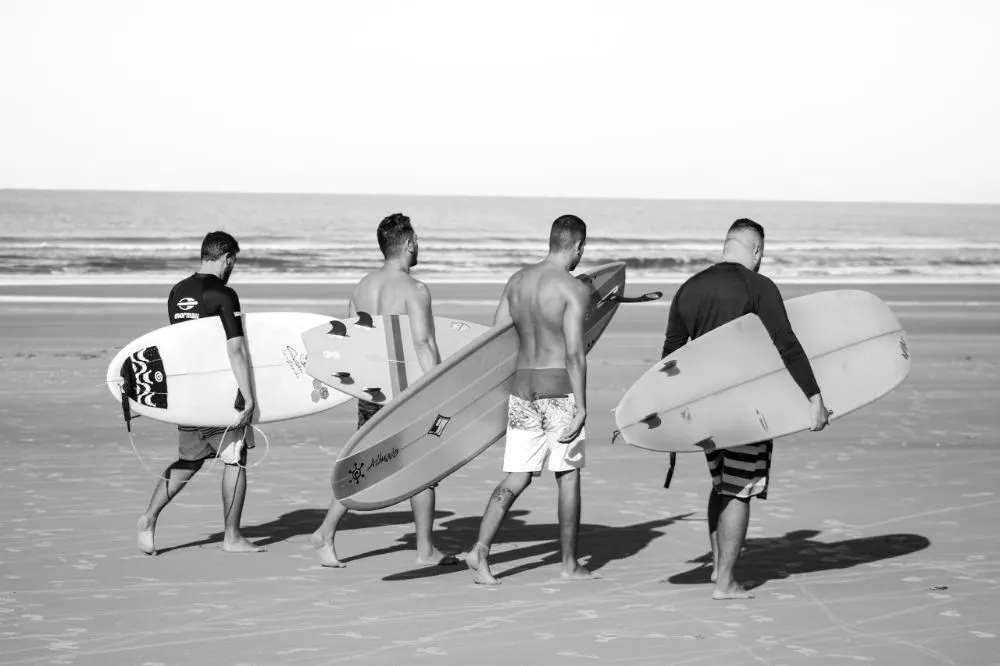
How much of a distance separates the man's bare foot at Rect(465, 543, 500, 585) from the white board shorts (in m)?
0.39

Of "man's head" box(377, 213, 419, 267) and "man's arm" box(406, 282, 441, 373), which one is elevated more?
"man's head" box(377, 213, 419, 267)

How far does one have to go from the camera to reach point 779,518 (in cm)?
694

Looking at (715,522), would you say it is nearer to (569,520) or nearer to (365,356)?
(569,520)

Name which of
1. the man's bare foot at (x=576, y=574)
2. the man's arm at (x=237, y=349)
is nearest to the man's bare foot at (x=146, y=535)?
the man's arm at (x=237, y=349)

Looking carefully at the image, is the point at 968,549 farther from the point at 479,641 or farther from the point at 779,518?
the point at 479,641

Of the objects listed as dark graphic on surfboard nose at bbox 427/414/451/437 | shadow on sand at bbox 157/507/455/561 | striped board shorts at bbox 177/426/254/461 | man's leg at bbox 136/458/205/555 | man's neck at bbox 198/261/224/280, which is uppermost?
man's neck at bbox 198/261/224/280

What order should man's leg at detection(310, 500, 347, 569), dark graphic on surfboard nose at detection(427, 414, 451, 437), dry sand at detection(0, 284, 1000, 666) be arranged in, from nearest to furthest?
dry sand at detection(0, 284, 1000, 666) < man's leg at detection(310, 500, 347, 569) < dark graphic on surfboard nose at detection(427, 414, 451, 437)

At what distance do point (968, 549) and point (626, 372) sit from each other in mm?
7024

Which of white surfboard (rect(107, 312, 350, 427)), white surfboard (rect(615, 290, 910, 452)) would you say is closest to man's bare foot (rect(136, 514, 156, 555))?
white surfboard (rect(107, 312, 350, 427))

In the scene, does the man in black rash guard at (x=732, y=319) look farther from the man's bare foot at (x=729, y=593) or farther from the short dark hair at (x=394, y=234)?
the short dark hair at (x=394, y=234)

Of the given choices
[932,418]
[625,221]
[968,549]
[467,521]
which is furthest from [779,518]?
[625,221]

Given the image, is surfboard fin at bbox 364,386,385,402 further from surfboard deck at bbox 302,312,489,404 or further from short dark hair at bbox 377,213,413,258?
short dark hair at bbox 377,213,413,258

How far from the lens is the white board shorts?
17.9ft

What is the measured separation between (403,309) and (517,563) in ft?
4.32
